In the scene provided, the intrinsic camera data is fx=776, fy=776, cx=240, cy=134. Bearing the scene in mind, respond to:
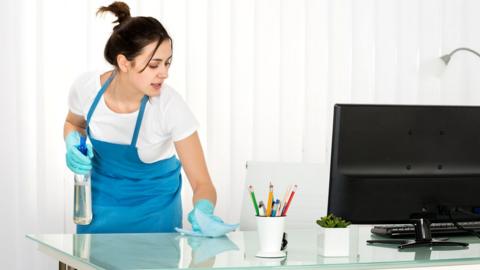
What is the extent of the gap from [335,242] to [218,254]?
0.29m

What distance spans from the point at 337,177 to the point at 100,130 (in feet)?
3.54

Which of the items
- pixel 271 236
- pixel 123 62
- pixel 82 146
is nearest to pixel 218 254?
pixel 271 236

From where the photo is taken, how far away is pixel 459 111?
2.04 metres

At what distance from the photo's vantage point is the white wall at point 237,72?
3.46 m

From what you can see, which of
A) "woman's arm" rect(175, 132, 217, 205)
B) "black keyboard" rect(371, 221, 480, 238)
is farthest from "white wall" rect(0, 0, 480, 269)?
"black keyboard" rect(371, 221, 480, 238)

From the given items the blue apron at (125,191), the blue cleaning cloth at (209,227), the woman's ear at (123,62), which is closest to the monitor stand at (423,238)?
the blue cleaning cloth at (209,227)

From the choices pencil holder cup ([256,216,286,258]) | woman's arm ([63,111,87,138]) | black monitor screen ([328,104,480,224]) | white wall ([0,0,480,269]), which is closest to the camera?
pencil holder cup ([256,216,286,258])

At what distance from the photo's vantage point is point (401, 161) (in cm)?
201

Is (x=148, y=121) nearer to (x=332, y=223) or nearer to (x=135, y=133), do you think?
(x=135, y=133)

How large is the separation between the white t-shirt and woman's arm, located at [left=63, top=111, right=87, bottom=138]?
0.10 metres

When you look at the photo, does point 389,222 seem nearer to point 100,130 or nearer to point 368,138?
point 368,138

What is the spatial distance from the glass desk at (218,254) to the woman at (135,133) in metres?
0.46

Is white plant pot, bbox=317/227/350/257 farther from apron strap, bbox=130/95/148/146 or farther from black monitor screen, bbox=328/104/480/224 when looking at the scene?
apron strap, bbox=130/95/148/146

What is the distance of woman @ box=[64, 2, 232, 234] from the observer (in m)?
2.63
